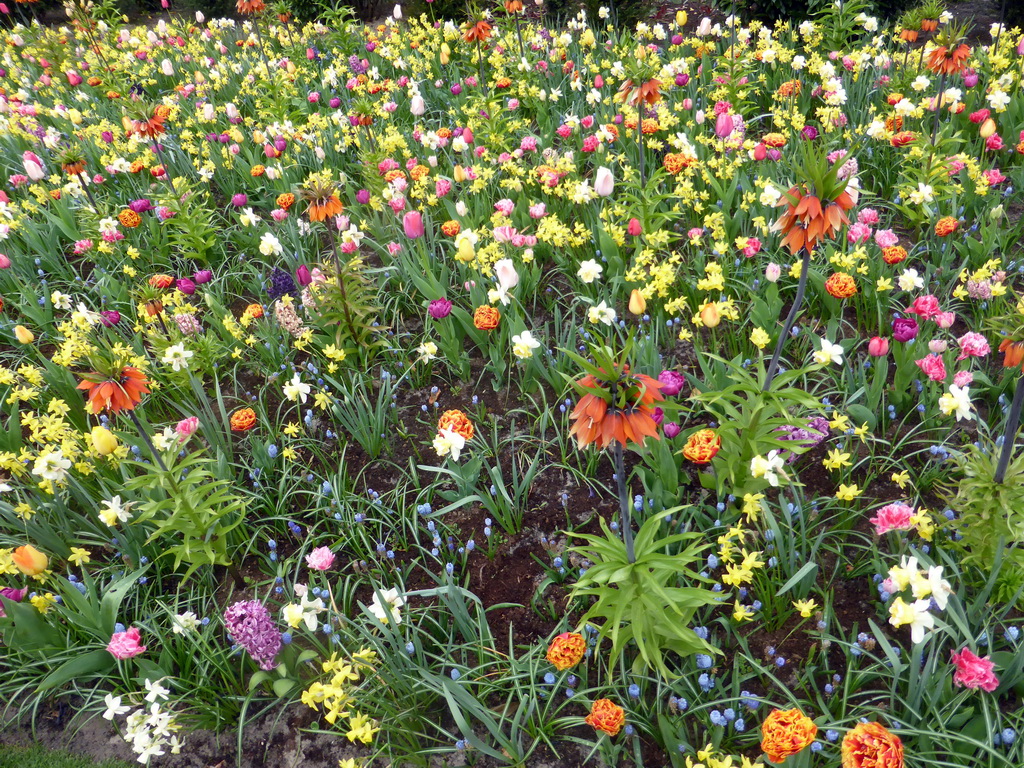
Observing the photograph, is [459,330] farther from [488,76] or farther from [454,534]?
[488,76]

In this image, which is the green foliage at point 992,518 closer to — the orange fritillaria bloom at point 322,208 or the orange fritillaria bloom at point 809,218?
the orange fritillaria bloom at point 809,218

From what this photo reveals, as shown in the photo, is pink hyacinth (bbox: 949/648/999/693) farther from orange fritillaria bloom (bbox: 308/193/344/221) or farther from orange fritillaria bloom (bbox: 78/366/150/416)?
orange fritillaria bloom (bbox: 308/193/344/221)

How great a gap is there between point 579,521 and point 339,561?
38.2 inches

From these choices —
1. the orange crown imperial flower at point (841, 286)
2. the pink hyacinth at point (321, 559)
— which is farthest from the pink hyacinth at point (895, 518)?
the pink hyacinth at point (321, 559)

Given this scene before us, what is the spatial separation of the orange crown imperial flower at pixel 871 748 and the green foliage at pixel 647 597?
39cm

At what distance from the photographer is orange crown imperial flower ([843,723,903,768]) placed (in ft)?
5.02

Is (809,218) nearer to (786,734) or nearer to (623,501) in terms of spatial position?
(623,501)

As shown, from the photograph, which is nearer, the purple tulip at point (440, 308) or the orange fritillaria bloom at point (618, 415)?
the orange fritillaria bloom at point (618, 415)

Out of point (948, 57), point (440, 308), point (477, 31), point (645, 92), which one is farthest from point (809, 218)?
point (477, 31)

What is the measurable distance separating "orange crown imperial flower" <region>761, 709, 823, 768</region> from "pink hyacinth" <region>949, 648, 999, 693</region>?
467mm

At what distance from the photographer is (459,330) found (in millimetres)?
3521

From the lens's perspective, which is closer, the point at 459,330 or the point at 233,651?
the point at 233,651

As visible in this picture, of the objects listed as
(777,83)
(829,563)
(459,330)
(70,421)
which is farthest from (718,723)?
(777,83)

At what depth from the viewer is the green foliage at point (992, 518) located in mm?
1977
